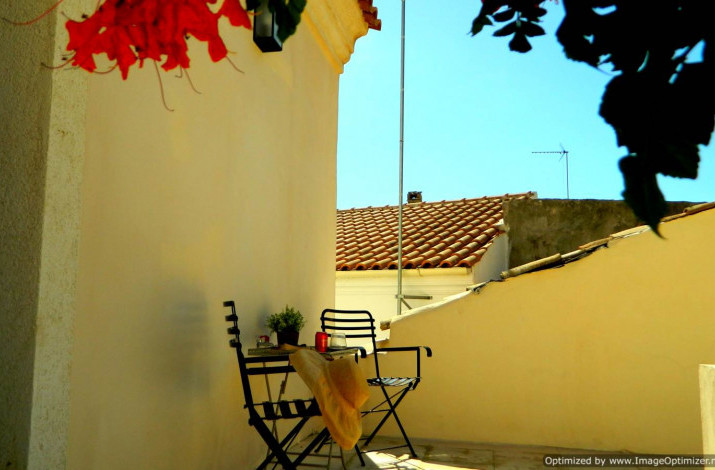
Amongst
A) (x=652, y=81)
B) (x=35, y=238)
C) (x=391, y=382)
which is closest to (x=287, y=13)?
(x=652, y=81)

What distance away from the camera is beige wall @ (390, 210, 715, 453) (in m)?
4.53

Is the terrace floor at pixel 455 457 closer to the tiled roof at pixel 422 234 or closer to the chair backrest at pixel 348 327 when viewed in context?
the chair backrest at pixel 348 327

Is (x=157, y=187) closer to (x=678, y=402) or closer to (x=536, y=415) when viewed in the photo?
(x=536, y=415)

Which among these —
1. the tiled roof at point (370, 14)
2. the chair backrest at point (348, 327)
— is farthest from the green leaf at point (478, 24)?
the tiled roof at point (370, 14)

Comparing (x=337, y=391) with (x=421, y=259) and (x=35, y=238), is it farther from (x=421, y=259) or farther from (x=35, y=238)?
(x=421, y=259)

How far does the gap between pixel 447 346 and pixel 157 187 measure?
9.59ft

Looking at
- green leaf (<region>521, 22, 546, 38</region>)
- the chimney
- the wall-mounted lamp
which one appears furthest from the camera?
the chimney

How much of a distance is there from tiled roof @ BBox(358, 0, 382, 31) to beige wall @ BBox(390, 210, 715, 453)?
2668 mm

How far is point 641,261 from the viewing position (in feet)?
15.5

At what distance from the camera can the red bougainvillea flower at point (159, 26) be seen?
1.35 m

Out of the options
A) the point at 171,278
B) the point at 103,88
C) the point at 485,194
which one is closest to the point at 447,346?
the point at 171,278

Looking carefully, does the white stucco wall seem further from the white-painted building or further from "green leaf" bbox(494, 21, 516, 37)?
"green leaf" bbox(494, 21, 516, 37)

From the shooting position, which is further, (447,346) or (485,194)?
(485,194)

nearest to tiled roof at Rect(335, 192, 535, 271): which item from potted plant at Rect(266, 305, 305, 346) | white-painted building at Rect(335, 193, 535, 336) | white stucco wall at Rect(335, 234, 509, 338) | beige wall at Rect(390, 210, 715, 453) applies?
white-painted building at Rect(335, 193, 535, 336)
